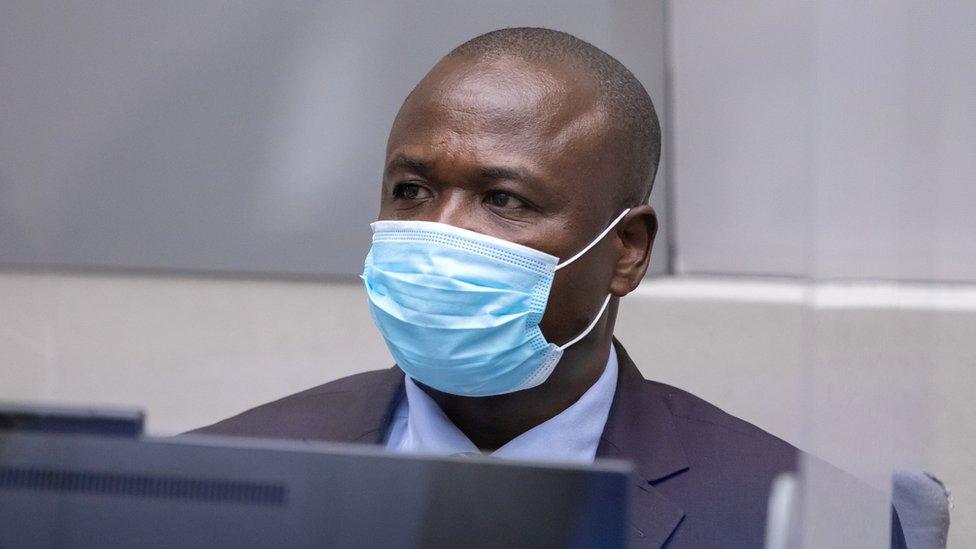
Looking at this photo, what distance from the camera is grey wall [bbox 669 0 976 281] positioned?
114cm

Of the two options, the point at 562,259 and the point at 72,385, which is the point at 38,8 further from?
the point at 562,259

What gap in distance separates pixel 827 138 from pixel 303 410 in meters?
1.05

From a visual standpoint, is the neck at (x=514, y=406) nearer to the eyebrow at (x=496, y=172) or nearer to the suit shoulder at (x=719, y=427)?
the suit shoulder at (x=719, y=427)

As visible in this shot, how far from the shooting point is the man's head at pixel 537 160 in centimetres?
159

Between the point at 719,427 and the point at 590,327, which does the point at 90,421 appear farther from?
the point at 719,427

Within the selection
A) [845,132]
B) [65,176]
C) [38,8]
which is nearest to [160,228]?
[65,176]

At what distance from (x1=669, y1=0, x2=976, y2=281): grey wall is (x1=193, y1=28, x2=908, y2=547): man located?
30cm

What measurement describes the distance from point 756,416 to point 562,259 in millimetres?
892

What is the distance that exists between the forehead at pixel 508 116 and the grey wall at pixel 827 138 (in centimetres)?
31

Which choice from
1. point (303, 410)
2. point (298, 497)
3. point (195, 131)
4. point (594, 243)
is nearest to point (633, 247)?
point (594, 243)

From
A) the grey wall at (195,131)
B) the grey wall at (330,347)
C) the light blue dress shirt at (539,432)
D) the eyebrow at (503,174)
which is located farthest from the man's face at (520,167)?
the grey wall at (195,131)

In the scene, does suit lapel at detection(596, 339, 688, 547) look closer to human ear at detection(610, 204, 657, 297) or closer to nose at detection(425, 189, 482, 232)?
human ear at detection(610, 204, 657, 297)

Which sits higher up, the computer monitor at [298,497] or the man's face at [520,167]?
the man's face at [520,167]

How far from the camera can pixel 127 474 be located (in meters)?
0.78
